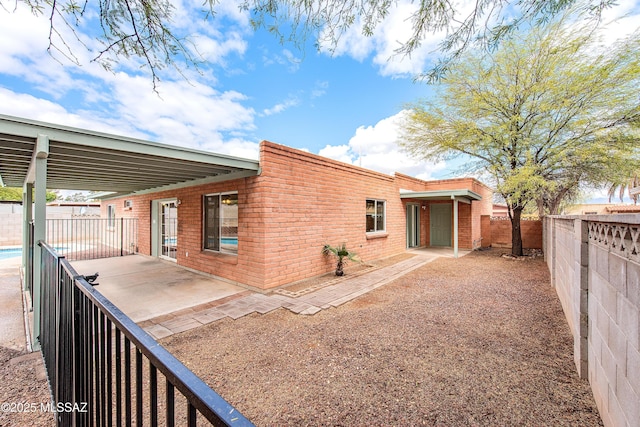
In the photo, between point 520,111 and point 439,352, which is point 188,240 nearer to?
point 439,352

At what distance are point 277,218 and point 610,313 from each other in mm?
4884

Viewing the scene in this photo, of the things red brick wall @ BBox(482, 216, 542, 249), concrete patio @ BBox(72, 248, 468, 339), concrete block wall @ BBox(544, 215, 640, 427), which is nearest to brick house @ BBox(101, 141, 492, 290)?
concrete patio @ BBox(72, 248, 468, 339)

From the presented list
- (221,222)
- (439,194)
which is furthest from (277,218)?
(439,194)

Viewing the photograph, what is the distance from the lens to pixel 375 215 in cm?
959

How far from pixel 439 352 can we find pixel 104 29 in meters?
4.83

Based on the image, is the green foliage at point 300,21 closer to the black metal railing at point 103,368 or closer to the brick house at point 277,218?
the black metal railing at point 103,368

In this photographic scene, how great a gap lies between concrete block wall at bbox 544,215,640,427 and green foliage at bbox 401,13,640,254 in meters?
5.87

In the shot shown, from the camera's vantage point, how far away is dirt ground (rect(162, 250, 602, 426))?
2.31 m

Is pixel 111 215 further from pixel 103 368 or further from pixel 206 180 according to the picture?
pixel 103 368

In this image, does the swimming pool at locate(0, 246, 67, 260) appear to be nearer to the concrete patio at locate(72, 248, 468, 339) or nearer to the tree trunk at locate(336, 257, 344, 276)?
the concrete patio at locate(72, 248, 468, 339)

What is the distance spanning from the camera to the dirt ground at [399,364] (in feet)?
7.57

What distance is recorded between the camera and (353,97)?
11641 millimetres

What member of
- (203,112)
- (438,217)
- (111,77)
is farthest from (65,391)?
(438,217)

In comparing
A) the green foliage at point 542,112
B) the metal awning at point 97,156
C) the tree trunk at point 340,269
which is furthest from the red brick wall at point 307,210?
the green foliage at point 542,112
